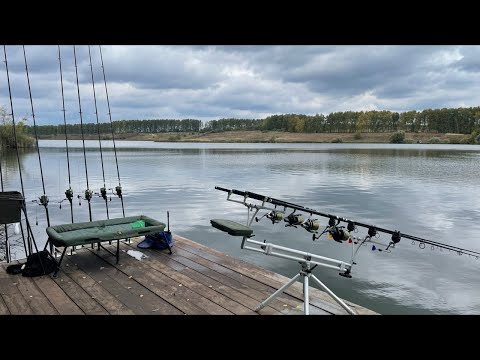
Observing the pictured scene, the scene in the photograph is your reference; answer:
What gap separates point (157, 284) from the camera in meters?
4.34

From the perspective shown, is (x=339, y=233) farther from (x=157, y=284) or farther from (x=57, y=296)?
(x=57, y=296)

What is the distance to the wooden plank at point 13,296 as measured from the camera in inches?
141

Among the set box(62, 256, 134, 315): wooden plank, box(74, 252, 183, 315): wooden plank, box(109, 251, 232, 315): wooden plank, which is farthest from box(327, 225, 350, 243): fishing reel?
box(62, 256, 134, 315): wooden plank

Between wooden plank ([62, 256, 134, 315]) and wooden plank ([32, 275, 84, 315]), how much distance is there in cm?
22

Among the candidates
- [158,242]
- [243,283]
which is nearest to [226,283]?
[243,283]

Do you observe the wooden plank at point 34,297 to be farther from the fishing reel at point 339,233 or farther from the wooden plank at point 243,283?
the fishing reel at point 339,233

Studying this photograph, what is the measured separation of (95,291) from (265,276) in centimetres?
199

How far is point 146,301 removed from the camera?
3.88 metres

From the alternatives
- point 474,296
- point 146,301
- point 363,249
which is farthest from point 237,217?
point 146,301

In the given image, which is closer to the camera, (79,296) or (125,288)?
(79,296)

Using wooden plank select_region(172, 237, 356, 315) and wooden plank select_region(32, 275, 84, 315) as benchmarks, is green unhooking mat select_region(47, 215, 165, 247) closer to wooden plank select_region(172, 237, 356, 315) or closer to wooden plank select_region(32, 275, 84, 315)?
wooden plank select_region(32, 275, 84, 315)
